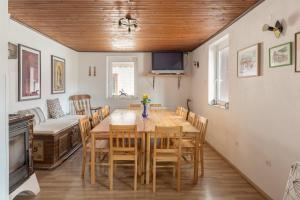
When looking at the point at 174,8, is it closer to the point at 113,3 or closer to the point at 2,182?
the point at 113,3

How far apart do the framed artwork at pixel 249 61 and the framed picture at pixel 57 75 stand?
388 centimetres

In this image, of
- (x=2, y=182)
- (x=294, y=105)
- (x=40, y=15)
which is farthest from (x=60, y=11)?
(x=294, y=105)

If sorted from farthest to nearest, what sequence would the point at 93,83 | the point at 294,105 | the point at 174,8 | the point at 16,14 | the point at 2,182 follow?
the point at 93,83 < the point at 16,14 < the point at 174,8 < the point at 294,105 < the point at 2,182

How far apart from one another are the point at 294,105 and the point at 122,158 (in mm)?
2036

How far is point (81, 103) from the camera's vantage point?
7.50 m

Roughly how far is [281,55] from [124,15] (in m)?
2.21

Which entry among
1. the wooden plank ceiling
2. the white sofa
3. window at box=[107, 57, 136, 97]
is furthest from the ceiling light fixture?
window at box=[107, 57, 136, 97]

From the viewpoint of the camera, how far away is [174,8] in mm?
3604

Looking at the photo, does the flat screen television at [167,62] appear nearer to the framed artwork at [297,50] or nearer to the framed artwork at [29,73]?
the framed artwork at [29,73]

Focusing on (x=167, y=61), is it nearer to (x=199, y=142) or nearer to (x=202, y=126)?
(x=202, y=126)

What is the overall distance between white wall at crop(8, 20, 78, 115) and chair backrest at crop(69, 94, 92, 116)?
0.21 metres

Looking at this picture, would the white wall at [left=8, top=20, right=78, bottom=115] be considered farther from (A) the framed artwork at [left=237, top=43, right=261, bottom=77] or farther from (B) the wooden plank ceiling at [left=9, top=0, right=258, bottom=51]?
(A) the framed artwork at [left=237, top=43, right=261, bottom=77]

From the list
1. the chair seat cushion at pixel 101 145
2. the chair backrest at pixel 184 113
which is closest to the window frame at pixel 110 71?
the chair backrest at pixel 184 113

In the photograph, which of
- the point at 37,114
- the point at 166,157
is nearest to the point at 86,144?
the point at 166,157
